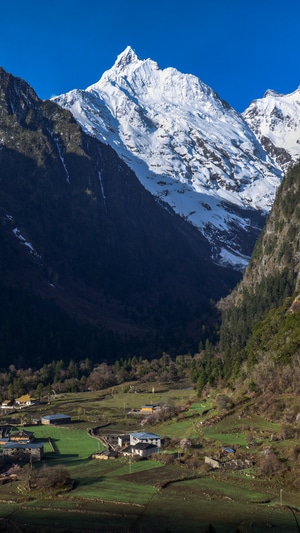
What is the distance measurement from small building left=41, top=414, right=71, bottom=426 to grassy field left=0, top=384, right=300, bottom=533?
50.2ft

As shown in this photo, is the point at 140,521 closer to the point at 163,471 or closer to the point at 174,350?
the point at 163,471

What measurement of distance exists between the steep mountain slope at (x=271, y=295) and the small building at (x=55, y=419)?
2776 centimetres

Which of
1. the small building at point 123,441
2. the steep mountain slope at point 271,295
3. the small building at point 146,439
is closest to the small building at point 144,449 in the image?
the small building at point 146,439

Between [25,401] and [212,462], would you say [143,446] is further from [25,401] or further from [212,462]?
[25,401]

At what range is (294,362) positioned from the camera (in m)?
83.6

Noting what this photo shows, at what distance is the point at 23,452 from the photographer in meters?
70.2

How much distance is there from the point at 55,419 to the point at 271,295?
59.8 metres

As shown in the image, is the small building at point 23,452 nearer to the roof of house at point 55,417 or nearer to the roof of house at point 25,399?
the roof of house at point 55,417

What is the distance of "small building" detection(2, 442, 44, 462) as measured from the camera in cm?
6944

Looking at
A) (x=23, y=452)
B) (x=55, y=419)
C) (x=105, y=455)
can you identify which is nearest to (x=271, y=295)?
(x=55, y=419)

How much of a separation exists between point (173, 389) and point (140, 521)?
81070mm

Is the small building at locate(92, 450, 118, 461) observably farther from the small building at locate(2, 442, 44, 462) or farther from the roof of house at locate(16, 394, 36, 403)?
the roof of house at locate(16, 394, 36, 403)

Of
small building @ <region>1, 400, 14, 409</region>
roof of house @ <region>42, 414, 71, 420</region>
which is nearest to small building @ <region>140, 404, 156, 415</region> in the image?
roof of house @ <region>42, 414, 71, 420</region>

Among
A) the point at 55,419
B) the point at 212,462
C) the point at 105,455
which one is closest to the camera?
the point at 212,462
